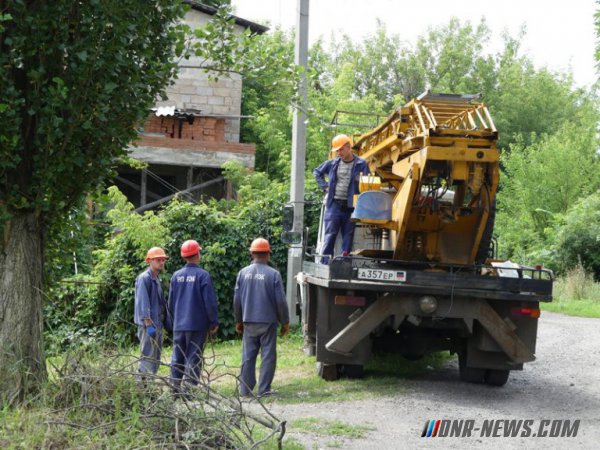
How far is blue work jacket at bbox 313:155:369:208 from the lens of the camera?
11.5 metres

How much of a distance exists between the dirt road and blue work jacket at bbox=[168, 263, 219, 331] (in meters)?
1.32

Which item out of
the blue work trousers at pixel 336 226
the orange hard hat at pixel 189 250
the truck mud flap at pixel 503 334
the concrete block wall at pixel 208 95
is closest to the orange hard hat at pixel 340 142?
the blue work trousers at pixel 336 226

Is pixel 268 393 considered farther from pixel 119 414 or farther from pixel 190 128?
pixel 190 128

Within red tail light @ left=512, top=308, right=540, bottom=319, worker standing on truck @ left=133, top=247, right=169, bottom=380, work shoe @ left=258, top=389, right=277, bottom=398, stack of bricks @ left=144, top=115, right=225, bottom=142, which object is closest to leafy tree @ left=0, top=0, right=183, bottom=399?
worker standing on truck @ left=133, top=247, right=169, bottom=380

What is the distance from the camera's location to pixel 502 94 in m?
51.4

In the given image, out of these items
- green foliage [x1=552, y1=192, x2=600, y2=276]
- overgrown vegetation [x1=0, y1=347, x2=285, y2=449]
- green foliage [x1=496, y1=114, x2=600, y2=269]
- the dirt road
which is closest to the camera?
overgrown vegetation [x1=0, y1=347, x2=285, y2=449]

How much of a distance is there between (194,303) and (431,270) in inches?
109

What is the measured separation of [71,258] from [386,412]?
3546 millimetres

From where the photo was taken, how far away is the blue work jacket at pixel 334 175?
11.5 m

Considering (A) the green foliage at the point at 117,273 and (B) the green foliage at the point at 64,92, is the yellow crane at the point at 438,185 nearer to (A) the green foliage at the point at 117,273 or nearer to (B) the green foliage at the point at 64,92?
(B) the green foliage at the point at 64,92

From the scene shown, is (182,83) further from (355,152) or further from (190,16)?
(355,152)

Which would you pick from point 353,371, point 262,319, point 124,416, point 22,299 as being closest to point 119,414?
point 124,416

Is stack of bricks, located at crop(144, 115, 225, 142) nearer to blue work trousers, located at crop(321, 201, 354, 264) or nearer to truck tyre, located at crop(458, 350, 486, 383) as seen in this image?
blue work trousers, located at crop(321, 201, 354, 264)

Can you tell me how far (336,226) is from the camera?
11719 mm
